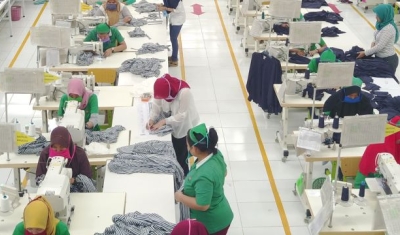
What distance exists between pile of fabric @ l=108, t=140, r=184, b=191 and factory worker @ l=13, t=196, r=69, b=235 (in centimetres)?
157

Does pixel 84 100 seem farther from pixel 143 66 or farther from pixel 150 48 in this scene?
pixel 150 48

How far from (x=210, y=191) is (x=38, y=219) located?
132cm

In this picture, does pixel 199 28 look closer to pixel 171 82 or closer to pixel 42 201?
pixel 171 82

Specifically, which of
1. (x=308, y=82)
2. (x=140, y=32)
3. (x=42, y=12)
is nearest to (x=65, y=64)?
(x=140, y=32)

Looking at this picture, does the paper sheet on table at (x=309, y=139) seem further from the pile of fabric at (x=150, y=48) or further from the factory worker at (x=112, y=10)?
the factory worker at (x=112, y=10)

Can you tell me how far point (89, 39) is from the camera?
9.45m

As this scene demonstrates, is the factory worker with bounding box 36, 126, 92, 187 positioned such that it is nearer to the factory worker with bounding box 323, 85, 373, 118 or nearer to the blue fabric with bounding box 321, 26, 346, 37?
the factory worker with bounding box 323, 85, 373, 118

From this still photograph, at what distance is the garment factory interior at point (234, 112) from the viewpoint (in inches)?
296

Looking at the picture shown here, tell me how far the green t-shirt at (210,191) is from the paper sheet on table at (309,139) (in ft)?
5.14

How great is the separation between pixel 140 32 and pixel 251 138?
250 cm

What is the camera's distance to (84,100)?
7.47 m

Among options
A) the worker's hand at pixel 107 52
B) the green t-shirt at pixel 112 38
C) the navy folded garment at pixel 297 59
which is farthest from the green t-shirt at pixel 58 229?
the navy folded garment at pixel 297 59

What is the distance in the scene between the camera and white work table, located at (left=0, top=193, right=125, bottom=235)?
17.9ft

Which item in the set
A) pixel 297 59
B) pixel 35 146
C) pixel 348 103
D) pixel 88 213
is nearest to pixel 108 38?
pixel 297 59
